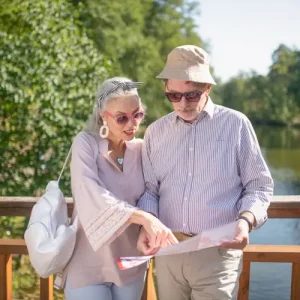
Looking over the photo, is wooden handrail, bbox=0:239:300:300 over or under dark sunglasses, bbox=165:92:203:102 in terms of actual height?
under

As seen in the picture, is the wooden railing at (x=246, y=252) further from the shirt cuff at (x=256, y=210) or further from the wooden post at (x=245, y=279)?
the shirt cuff at (x=256, y=210)

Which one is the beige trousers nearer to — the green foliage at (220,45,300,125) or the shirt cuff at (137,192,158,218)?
the shirt cuff at (137,192,158,218)

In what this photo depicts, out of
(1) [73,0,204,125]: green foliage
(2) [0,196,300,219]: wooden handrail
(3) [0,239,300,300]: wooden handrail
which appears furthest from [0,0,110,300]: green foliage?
(1) [73,0,204,125]: green foliage

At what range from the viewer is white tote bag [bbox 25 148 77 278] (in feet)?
5.18

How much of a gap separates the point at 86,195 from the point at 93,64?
3.93 meters

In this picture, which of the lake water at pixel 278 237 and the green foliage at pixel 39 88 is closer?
the green foliage at pixel 39 88

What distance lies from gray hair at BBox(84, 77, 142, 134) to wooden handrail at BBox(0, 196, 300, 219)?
0.41 meters

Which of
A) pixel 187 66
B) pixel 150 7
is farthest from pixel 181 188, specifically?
pixel 150 7

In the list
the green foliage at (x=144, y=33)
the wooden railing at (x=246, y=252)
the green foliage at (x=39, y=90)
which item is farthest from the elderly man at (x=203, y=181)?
the green foliage at (x=144, y=33)

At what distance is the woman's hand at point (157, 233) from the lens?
5.30 feet

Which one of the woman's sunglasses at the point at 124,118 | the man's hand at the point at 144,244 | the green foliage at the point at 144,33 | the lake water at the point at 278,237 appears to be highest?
the green foliage at the point at 144,33

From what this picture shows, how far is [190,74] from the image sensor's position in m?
1.67

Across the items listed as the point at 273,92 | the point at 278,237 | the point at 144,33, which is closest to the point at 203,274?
the point at 278,237

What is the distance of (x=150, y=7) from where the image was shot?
51.2 feet
